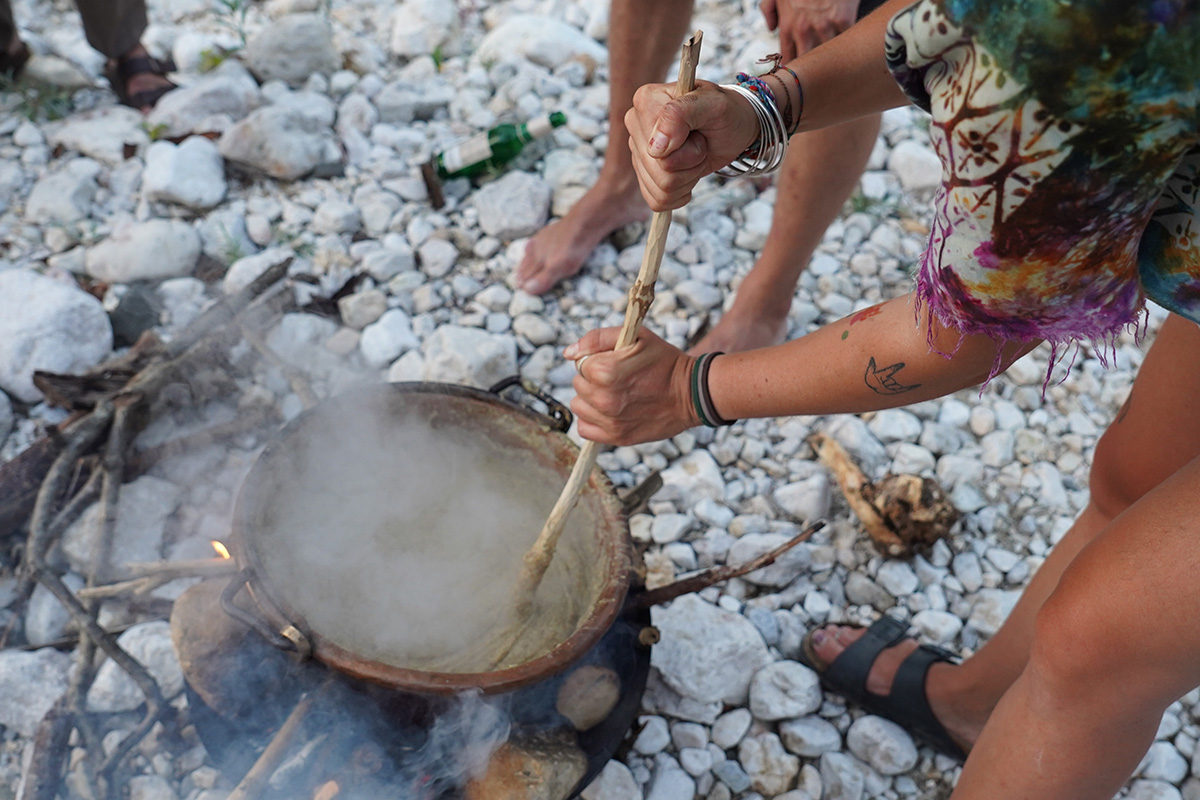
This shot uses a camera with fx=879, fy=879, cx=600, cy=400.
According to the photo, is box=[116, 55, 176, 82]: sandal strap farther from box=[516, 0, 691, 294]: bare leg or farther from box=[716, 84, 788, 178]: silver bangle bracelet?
box=[716, 84, 788, 178]: silver bangle bracelet

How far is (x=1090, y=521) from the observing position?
1.62 m

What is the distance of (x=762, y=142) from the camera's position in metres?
1.35

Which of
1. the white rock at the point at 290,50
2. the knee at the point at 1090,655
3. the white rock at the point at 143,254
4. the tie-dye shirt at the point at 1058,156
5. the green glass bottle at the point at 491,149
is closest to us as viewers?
the tie-dye shirt at the point at 1058,156

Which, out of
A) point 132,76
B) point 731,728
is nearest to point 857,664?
point 731,728

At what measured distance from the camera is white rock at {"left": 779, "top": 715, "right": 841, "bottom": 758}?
6.11 feet

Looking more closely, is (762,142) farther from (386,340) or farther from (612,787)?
(386,340)

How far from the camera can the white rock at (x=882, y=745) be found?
1.85 metres

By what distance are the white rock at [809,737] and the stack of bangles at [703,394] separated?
0.86m

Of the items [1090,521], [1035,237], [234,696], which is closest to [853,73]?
[1035,237]

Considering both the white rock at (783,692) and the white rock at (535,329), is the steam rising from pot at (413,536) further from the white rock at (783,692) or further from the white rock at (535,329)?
the white rock at (535,329)

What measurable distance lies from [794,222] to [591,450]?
1.03 meters

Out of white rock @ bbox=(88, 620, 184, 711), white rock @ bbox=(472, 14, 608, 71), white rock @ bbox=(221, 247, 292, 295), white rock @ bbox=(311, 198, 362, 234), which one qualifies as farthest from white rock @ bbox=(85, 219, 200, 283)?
white rock @ bbox=(472, 14, 608, 71)

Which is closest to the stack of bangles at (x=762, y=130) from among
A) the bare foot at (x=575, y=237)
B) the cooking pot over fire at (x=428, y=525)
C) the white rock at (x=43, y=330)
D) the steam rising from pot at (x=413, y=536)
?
the cooking pot over fire at (x=428, y=525)

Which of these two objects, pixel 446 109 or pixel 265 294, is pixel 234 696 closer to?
pixel 265 294
